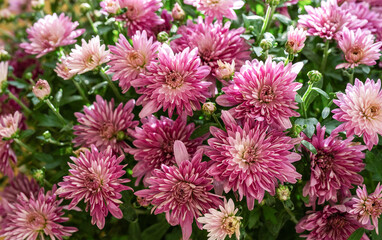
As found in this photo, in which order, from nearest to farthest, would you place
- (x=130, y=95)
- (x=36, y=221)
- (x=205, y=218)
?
(x=205, y=218)
(x=36, y=221)
(x=130, y=95)

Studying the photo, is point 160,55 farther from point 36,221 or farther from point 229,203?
point 36,221

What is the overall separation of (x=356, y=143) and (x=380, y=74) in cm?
20

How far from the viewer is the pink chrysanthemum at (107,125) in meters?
0.69

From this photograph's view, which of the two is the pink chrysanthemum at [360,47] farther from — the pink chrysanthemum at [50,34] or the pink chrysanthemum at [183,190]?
the pink chrysanthemum at [50,34]

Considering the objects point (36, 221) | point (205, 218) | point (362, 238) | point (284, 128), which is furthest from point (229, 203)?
point (36, 221)

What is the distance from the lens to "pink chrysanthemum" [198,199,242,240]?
56 centimetres

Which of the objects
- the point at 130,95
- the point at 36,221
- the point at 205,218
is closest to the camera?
the point at 205,218

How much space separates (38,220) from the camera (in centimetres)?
66

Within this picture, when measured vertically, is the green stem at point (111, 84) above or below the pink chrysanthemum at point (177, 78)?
below

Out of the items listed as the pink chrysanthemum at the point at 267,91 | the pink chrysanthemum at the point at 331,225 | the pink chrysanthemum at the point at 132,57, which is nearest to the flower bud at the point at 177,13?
the pink chrysanthemum at the point at 132,57

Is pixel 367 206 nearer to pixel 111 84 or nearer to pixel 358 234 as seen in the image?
pixel 358 234

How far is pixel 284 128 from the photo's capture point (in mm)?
584

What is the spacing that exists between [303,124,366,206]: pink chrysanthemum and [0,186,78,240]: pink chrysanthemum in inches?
17.2

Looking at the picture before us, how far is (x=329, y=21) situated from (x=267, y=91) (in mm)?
241
